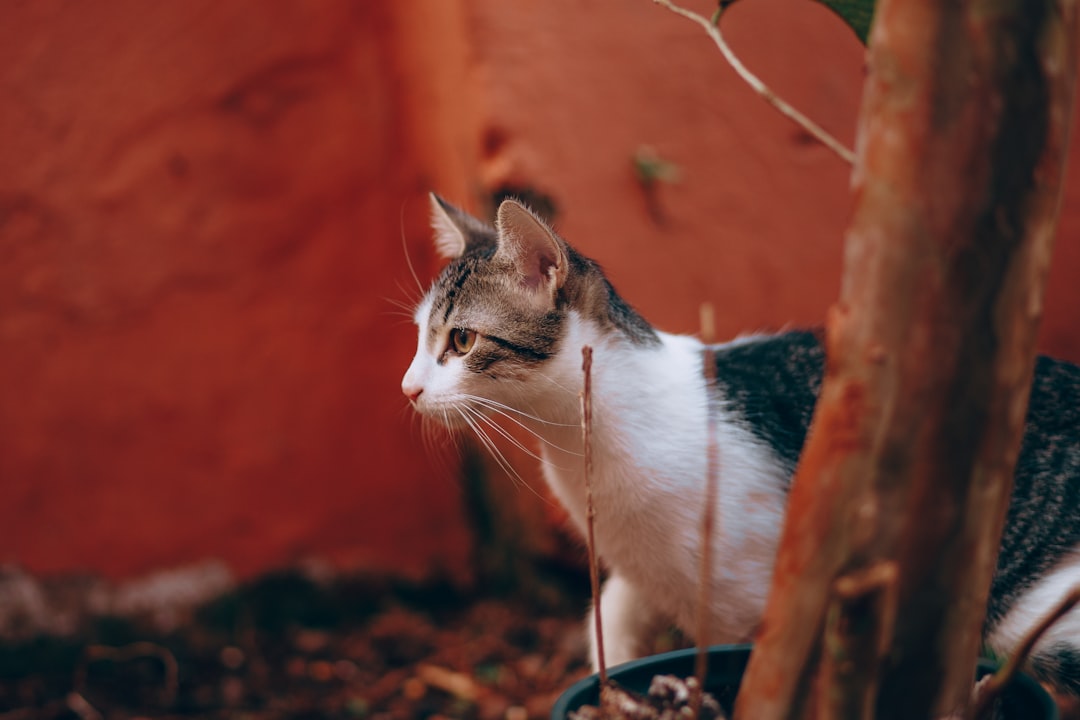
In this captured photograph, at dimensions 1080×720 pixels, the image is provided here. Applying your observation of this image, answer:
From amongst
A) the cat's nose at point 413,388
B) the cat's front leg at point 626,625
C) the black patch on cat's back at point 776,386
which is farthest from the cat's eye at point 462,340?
the cat's front leg at point 626,625

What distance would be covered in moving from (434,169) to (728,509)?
1.52m

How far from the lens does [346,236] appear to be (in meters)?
2.54

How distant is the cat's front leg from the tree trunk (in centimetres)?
80

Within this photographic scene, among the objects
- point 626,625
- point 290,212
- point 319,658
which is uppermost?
point 290,212

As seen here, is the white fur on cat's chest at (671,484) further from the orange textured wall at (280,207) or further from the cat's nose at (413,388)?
the orange textured wall at (280,207)

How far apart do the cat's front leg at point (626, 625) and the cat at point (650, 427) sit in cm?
15

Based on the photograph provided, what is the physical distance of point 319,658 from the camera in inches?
93.1

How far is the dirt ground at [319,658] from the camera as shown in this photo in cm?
207

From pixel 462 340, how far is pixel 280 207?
1.24m

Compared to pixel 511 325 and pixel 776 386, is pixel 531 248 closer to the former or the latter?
pixel 511 325

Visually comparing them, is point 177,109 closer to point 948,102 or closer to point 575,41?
point 575,41

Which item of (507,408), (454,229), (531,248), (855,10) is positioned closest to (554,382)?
(507,408)

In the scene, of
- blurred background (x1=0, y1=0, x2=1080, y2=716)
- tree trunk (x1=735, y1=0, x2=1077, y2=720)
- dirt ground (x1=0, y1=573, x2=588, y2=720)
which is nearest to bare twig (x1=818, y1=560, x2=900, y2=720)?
tree trunk (x1=735, y1=0, x2=1077, y2=720)

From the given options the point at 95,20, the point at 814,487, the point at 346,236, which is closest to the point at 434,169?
the point at 346,236
